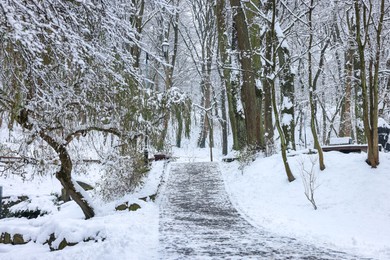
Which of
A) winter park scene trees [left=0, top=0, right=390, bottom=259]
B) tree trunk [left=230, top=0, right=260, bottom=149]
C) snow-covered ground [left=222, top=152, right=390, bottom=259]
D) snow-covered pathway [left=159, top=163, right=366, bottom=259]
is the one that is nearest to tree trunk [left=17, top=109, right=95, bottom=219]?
winter park scene trees [left=0, top=0, right=390, bottom=259]

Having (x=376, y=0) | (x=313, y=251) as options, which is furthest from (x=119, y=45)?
(x=376, y=0)

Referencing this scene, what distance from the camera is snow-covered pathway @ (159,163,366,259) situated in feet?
20.6

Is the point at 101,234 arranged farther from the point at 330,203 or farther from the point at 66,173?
the point at 330,203

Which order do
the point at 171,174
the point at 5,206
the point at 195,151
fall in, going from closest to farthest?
1. the point at 5,206
2. the point at 171,174
3. the point at 195,151

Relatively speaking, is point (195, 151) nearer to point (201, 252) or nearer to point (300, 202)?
point (300, 202)

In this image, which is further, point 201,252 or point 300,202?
point 300,202

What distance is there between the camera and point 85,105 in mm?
6242

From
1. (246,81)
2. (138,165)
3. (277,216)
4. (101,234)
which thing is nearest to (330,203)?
(277,216)

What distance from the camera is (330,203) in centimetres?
1020

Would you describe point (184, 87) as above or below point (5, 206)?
above

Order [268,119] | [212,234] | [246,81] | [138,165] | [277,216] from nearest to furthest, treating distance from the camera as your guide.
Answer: [212,234] < [277,216] < [138,165] < [246,81] < [268,119]

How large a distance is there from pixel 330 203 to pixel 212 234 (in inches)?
156

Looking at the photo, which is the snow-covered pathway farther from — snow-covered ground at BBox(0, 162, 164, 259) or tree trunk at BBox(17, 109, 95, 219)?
tree trunk at BBox(17, 109, 95, 219)

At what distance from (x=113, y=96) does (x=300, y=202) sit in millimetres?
6820
